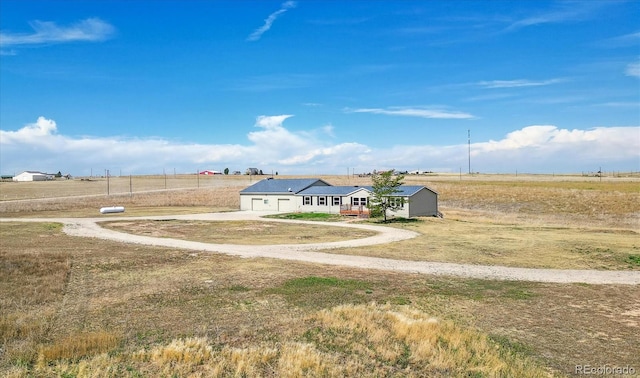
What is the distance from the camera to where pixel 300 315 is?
15.9 metres

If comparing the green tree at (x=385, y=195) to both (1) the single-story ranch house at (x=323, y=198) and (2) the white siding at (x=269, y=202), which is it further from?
(2) the white siding at (x=269, y=202)

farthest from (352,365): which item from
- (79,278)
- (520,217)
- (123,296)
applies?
(520,217)

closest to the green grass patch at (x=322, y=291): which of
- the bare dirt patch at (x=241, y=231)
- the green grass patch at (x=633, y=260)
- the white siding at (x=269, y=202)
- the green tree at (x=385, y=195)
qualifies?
the bare dirt patch at (x=241, y=231)

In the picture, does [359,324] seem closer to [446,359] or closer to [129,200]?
[446,359]

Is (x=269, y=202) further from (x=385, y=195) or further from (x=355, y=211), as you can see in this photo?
(x=385, y=195)

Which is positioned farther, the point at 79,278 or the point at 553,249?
the point at 553,249

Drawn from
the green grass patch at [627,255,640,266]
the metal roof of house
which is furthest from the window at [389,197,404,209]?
the green grass patch at [627,255,640,266]

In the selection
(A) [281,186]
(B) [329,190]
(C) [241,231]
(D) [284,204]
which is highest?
(A) [281,186]

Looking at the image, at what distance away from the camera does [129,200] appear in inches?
3472

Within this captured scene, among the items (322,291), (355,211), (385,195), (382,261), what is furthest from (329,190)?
(322,291)

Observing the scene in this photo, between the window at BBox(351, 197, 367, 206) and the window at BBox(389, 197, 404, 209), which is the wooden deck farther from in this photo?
the window at BBox(389, 197, 404, 209)

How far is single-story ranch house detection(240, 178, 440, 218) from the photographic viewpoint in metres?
54.8

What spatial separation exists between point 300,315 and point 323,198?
4537 cm

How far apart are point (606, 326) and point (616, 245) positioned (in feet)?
65.1
